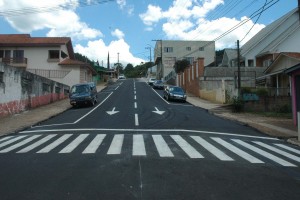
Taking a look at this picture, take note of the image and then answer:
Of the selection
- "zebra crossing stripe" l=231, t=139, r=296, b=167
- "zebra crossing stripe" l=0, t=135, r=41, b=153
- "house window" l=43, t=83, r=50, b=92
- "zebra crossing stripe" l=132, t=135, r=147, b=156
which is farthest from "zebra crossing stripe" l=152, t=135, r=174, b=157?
"house window" l=43, t=83, r=50, b=92

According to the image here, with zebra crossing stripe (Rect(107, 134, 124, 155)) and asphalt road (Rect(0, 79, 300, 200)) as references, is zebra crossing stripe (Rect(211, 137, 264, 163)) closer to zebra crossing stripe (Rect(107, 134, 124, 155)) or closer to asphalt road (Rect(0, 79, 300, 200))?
asphalt road (Rect(0, 79, 300, 200))

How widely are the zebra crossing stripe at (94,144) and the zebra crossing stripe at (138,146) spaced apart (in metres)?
1.17

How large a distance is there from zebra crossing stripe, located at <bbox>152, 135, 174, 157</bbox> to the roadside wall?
13042 mm

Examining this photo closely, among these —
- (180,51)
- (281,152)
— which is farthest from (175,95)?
(180,51)

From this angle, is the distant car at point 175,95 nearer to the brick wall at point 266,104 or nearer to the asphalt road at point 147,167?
the brick wall at point 266,104

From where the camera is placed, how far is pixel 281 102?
94.9 ft

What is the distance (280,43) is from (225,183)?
40559 millimetres

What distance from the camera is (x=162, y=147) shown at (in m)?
11.5

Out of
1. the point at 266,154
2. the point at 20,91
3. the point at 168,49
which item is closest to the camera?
the point at 266,154

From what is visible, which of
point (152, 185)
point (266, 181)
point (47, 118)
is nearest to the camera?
point (152, 185)

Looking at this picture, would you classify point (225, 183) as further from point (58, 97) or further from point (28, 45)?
point (28, 45)

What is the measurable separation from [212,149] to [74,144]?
4.49 metres

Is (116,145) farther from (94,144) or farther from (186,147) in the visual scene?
(186,147)

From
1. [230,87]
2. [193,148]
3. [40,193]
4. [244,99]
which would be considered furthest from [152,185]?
[230,87]
